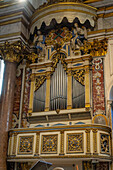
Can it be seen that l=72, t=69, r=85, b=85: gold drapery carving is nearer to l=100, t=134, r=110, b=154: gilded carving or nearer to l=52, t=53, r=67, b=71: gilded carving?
l=52, t=53, r=67, b=71: gilded carving

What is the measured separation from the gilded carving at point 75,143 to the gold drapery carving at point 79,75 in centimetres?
234

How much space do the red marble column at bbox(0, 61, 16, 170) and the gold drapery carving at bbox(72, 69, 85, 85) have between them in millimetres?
2436

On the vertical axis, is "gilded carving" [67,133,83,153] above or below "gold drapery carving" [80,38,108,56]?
below

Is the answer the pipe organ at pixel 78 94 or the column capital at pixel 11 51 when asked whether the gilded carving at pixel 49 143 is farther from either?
the column capital at pixel 11 51

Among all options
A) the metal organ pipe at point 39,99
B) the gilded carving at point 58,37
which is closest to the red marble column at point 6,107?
the metal organ pipe at point 39,99

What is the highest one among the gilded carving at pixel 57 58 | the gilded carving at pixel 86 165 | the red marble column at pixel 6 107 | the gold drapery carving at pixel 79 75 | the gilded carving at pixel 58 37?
the gilded carving at pixel 58 37

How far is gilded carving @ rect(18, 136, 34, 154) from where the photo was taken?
995 centimetres

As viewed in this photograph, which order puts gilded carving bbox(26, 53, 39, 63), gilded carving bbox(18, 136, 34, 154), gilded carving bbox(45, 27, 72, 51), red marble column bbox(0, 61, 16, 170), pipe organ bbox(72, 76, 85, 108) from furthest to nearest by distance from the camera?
gilded carving bbox(26, 53, 39, 63) < gilded carving bbox(45, 27, 72, 51) < pipe organ bbox(72, 76, 85, 108) < red marble column bbox(0, 61, 16, 170) < gilded carving bbox(18, 136, 34, 154)

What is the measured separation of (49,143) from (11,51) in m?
4.21

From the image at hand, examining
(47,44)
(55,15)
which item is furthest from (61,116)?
(55,15)

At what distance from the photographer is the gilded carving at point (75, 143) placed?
927cm

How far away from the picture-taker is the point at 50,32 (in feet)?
40.9

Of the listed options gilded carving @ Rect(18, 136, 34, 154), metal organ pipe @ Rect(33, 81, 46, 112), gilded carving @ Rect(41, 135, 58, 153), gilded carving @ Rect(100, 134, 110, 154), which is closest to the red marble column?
gilded carving @ Rect(18, 136, 34, 154)

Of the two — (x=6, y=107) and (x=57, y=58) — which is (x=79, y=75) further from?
(x=6, y=107)
